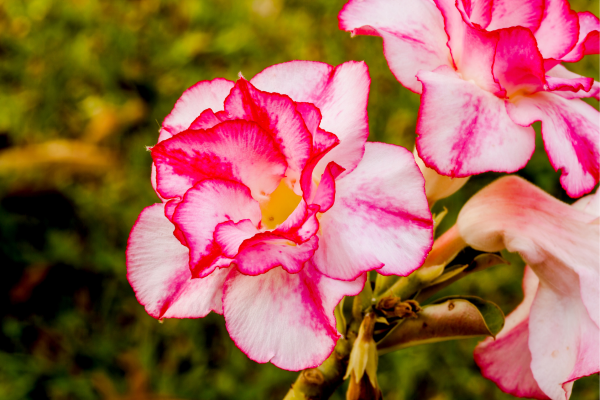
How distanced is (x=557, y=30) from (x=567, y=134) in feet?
0.34

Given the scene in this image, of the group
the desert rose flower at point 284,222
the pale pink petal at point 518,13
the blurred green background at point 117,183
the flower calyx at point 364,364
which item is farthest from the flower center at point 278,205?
the blurred green background at point 117,183

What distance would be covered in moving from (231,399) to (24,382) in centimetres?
60

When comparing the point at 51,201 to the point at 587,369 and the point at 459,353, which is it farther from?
the point at 587,369

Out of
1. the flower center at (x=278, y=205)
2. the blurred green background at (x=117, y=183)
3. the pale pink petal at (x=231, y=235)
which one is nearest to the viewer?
the pale pink petal at (x=231, y=235)

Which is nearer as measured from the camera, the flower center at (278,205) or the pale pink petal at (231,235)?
the pale pink petal at (231,235)

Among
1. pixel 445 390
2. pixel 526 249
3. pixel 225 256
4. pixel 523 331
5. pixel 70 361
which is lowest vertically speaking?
pixel 445 390

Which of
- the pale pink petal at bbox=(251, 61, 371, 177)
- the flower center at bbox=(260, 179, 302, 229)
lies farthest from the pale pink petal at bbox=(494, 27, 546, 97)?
the flower center at bbox=(260, 179, 302, 229)

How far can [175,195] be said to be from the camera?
19.3 inches

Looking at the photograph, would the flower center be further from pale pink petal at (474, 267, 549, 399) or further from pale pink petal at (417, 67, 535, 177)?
pale pink petal at (474, 267, 549, 399)

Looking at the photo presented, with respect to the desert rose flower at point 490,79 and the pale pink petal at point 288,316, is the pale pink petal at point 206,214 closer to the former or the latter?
the pale pink petal at point 288,316

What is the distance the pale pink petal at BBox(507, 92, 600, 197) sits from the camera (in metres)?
0.49

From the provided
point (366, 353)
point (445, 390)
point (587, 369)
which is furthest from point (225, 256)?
point (445, 390)

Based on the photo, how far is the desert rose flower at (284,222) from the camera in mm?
455

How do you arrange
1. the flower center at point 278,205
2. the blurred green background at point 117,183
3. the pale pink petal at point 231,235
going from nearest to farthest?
the pale pink petal at point 231,235 < the flower center at point 278,205 < the blurred green background at point 117,183
